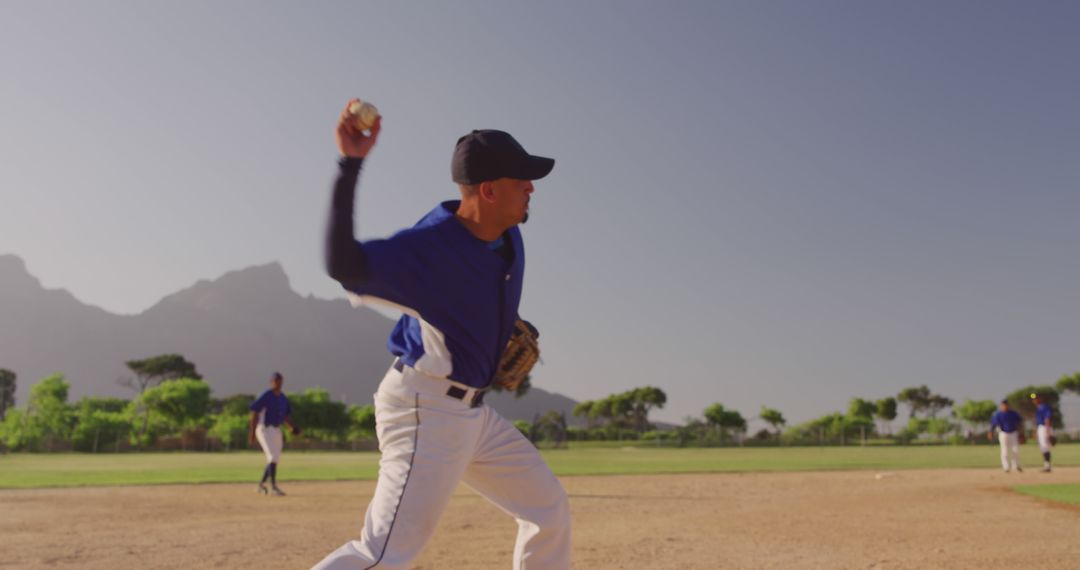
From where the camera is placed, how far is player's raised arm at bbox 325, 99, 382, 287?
123 inches

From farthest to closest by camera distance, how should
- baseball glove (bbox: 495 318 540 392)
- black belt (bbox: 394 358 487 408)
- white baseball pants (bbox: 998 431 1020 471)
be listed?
white baseball pants (bbox: 998 431 1020 471)
baseball glove (bbox: 495 318 540 392)
black belt (bbox: 394 358 487 408)

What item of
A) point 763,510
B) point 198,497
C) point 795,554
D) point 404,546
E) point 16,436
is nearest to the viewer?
point 404,546

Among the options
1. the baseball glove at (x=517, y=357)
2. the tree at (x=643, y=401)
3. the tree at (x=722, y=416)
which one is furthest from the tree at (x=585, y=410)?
the baseball glove at (x=517, y=357)

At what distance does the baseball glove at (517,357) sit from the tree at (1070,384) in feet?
384

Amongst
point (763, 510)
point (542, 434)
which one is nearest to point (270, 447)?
point (763, 510)

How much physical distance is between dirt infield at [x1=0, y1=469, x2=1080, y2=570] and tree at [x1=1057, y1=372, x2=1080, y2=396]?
4020 inches

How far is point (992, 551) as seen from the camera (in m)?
7.73

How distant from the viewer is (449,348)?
11.8 ft

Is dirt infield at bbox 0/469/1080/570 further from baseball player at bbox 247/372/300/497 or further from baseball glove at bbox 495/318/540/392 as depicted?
baseball glove at bbox 495/318/540/392

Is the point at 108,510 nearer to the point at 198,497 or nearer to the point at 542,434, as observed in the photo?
the point at 198,497

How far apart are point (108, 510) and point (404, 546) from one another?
1084cm

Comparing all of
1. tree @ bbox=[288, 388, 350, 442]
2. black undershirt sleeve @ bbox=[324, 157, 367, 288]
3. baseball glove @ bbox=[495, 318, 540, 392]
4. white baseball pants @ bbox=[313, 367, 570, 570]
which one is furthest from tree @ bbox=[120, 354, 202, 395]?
black undershirt sleeve @ bbox=[324, 157, 367, 288]

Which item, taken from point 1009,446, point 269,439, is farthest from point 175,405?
point 1009,446

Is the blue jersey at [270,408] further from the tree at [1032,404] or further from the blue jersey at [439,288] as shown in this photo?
the tree at [1032,404]
